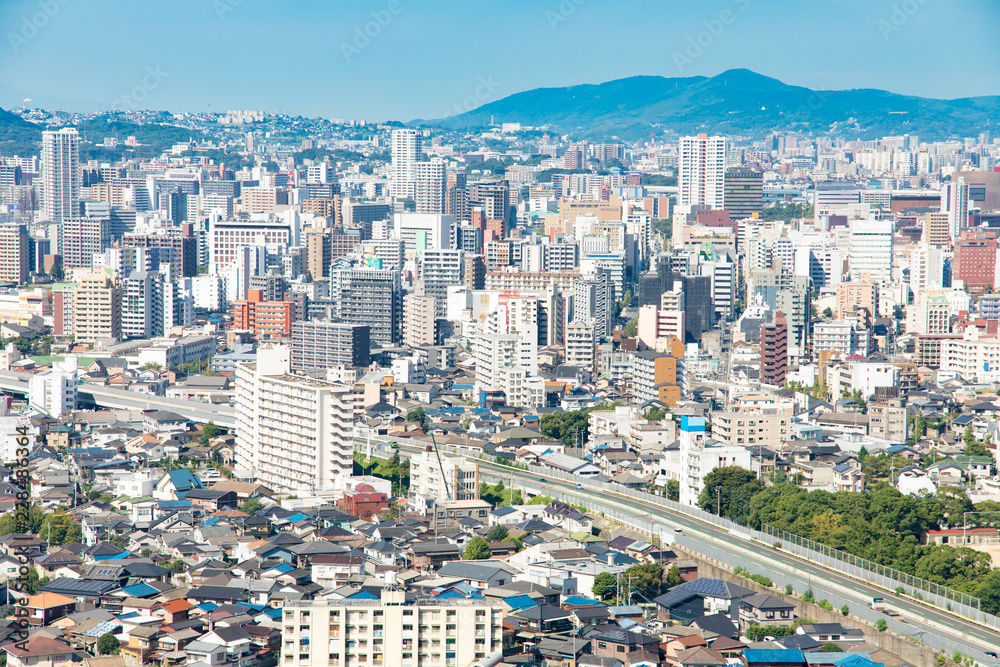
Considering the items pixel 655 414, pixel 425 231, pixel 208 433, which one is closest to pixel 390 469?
pixel 208 433

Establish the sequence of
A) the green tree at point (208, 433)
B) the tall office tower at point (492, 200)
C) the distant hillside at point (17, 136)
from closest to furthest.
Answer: the green tree at point (208, 433) → the tall office tower at point (492, 200) → the distant hillside at point (17, 136)

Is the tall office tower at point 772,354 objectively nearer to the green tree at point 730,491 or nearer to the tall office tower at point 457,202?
the green tree at point 730,491

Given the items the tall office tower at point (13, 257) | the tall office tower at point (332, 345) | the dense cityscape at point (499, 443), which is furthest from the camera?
the tall office tower at point (13, 257)

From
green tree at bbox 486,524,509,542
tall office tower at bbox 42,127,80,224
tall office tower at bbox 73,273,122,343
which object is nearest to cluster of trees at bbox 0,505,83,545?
green tree at bbox 486,524,509,542

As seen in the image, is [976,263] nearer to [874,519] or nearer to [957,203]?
[957,203]

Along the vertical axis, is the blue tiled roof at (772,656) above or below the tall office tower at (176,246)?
below

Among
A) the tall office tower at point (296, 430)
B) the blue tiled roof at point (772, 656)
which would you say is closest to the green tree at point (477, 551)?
the tall office tower at point (296, 430)
